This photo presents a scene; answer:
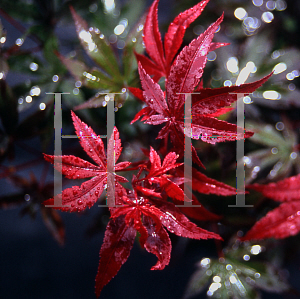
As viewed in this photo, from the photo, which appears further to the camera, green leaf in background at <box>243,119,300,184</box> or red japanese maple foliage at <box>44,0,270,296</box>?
green leaf in background at <box>243,119,300,184</box>

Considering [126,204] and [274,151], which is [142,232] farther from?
[274,151]

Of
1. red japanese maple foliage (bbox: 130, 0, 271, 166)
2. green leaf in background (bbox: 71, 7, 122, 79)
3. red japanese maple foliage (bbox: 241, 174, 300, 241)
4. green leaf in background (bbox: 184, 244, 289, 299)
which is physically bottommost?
green leaf in background (bbox: 184, 244, 289, 299)

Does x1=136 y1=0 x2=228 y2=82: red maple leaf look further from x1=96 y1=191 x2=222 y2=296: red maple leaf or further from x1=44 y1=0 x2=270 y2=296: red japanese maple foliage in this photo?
x1=96 y1=191 x2=222 y2=296: red maple leaf

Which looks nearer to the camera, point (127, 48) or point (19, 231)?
point (127, 48)

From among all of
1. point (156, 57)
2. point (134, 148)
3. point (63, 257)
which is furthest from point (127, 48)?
point (63, 257)

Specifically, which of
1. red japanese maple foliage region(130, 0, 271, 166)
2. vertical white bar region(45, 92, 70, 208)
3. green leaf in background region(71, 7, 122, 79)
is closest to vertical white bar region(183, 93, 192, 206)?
red japanese maple foliage region(130, 0, 271, 166)

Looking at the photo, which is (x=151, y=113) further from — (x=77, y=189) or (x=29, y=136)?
(x=29, y=136)

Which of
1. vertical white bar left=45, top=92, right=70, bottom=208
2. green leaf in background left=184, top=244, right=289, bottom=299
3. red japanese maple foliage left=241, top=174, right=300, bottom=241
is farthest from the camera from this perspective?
green leaf in background left=184, top=244, right=289, bottom=299
